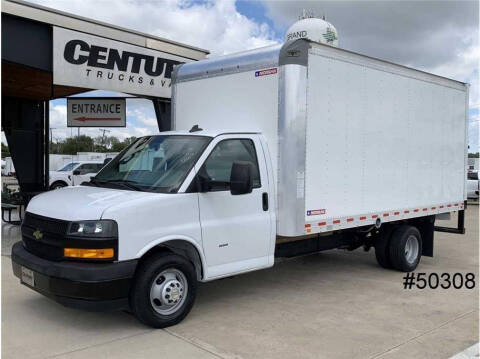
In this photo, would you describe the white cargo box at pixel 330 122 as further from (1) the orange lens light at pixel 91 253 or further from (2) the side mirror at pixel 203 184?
(1) the orange lens light at pixel 91 253

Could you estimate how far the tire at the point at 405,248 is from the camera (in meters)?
7.82

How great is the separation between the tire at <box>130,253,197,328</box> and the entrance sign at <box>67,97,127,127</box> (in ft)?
28.4

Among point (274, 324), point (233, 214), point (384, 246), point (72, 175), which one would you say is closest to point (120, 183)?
point (233, 214)

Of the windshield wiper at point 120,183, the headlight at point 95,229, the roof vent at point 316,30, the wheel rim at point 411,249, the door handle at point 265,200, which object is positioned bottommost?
the wheel rim at point 411,249

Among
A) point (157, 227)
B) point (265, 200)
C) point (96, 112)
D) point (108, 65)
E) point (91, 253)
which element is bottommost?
point (91, 253)

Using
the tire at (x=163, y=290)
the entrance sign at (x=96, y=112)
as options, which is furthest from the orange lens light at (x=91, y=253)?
the entrance sign at (x=96, y=112)

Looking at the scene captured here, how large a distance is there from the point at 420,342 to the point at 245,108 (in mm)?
3312

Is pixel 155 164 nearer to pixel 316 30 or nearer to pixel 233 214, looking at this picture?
pixel 233 214

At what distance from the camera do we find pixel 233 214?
5578mm

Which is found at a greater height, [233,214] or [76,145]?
[76,145]

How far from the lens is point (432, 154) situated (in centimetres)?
823

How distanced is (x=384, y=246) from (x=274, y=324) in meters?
3.32

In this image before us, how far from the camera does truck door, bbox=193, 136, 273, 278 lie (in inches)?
212

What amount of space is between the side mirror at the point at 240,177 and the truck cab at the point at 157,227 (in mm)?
Answer: 11
